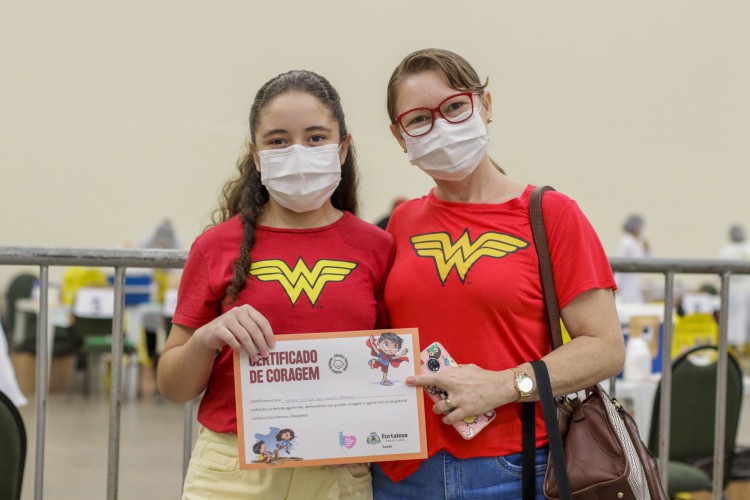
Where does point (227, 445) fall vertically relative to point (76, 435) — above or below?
above

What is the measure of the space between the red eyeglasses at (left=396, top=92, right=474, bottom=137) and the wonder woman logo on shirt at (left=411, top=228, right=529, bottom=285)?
222mm

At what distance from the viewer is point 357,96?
12.6 m

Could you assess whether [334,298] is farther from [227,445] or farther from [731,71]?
[731,71]

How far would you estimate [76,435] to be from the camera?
663 cm

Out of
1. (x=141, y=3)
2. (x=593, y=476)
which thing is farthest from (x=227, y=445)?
(x=141, y=3)

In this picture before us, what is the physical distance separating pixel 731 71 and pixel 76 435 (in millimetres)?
10947

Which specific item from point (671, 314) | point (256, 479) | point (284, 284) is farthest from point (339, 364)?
point (671, 314)

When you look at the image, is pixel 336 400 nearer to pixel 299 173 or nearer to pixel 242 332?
pixel 242 332

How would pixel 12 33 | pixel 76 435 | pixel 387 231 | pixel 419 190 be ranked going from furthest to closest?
1. pixel 419 190
2. pixel 12 33
3. pixel 76 435
4. pixel 387 231

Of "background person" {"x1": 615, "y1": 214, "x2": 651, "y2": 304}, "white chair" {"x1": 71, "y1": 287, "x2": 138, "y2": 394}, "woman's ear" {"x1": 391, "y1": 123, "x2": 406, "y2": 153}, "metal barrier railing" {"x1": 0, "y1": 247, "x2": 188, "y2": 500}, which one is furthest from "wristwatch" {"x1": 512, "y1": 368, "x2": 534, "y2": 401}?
"background person" {"x1": 615, "y1": 214, "x2": 651, "y2": 304}

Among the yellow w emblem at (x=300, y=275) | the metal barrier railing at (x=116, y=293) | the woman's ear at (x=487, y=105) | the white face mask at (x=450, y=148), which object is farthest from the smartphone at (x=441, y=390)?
the metal barrier railing at (x=116, y=293)

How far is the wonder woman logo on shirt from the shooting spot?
1.75m

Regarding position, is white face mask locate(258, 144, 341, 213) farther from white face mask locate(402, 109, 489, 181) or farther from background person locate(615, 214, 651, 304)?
background person locate(615, 214, 651, 304)

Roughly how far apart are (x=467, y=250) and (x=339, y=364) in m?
0.33
